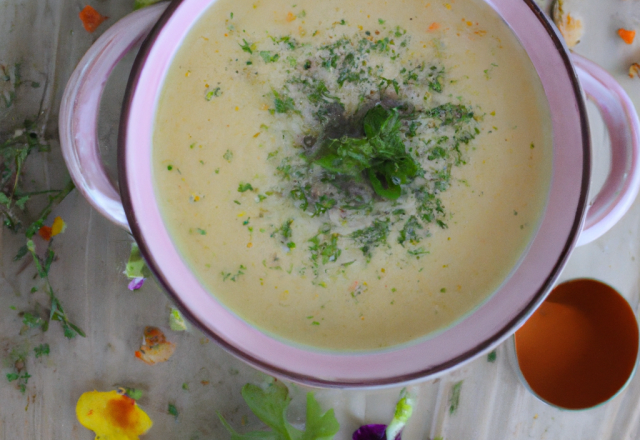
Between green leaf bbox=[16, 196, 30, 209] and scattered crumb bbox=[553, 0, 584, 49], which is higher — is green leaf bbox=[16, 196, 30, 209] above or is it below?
below

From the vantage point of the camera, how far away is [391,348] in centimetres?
82

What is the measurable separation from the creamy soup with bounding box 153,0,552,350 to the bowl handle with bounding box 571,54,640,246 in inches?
3.7

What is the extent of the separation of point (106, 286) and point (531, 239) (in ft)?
2.45

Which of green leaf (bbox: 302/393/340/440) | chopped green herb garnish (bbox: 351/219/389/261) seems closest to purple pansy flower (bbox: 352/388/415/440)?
green leaf (bbox: 302/393/340/440)

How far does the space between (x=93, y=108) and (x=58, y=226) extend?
247 mm

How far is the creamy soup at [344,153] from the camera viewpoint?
77 centimetres

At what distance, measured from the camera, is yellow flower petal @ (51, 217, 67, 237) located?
916 millimetres

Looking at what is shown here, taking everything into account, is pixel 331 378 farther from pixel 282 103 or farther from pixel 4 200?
pixel 4 200

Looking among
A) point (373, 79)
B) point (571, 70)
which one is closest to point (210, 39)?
point (373, 79)

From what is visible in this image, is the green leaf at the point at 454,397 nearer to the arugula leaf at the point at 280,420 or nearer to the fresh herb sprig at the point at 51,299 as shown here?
the arugula leaf at the point at 280,420

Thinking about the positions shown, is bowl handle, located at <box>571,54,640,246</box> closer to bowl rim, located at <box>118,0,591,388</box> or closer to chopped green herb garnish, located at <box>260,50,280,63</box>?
bowl rim, located at <box>118,0,591,388</box>

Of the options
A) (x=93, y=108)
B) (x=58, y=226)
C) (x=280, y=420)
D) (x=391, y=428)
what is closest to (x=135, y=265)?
(x=58, y=226)

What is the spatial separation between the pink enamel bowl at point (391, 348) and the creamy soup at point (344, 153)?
0.03 meters

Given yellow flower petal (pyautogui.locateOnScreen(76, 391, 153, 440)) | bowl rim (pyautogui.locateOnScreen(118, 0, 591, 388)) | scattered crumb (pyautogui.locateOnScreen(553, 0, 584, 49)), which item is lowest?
yellow flower petal (pyautogui.locateOnScreen(76, 391, 153, 440))
